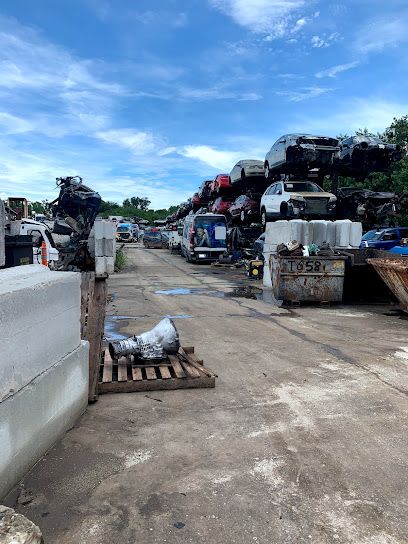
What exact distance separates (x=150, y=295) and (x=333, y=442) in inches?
340

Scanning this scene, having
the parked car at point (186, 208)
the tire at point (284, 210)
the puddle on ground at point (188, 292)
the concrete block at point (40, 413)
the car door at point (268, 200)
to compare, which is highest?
the parked car at point (186, 208)

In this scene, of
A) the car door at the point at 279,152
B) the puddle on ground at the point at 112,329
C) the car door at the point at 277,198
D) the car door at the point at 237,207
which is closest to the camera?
the puddle on ground at the point at 112,329

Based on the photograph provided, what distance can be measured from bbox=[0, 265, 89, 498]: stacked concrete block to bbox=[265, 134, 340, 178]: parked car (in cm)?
1540

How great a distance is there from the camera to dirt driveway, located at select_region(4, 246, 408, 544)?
2.65m

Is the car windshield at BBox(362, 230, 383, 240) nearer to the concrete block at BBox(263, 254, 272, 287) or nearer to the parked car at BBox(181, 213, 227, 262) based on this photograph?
the parked car at BBox(181, 213, 227, 262)

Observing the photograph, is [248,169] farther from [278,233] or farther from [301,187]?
[278,233]

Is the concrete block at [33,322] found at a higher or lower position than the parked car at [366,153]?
lower

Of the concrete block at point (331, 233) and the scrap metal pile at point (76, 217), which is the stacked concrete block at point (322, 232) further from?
the scrap metal pile at point (76, 217)

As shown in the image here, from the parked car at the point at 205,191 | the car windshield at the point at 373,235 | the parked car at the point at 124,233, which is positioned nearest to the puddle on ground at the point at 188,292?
the car windshield at the point at 373,235

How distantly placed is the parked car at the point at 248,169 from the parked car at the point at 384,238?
21.2 ft

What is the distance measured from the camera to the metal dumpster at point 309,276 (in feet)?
33.8

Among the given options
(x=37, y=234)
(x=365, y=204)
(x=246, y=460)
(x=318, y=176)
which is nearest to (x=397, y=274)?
(x=246, y=460)

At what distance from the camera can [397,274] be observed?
28.7 ft

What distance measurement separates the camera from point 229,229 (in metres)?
24.8
